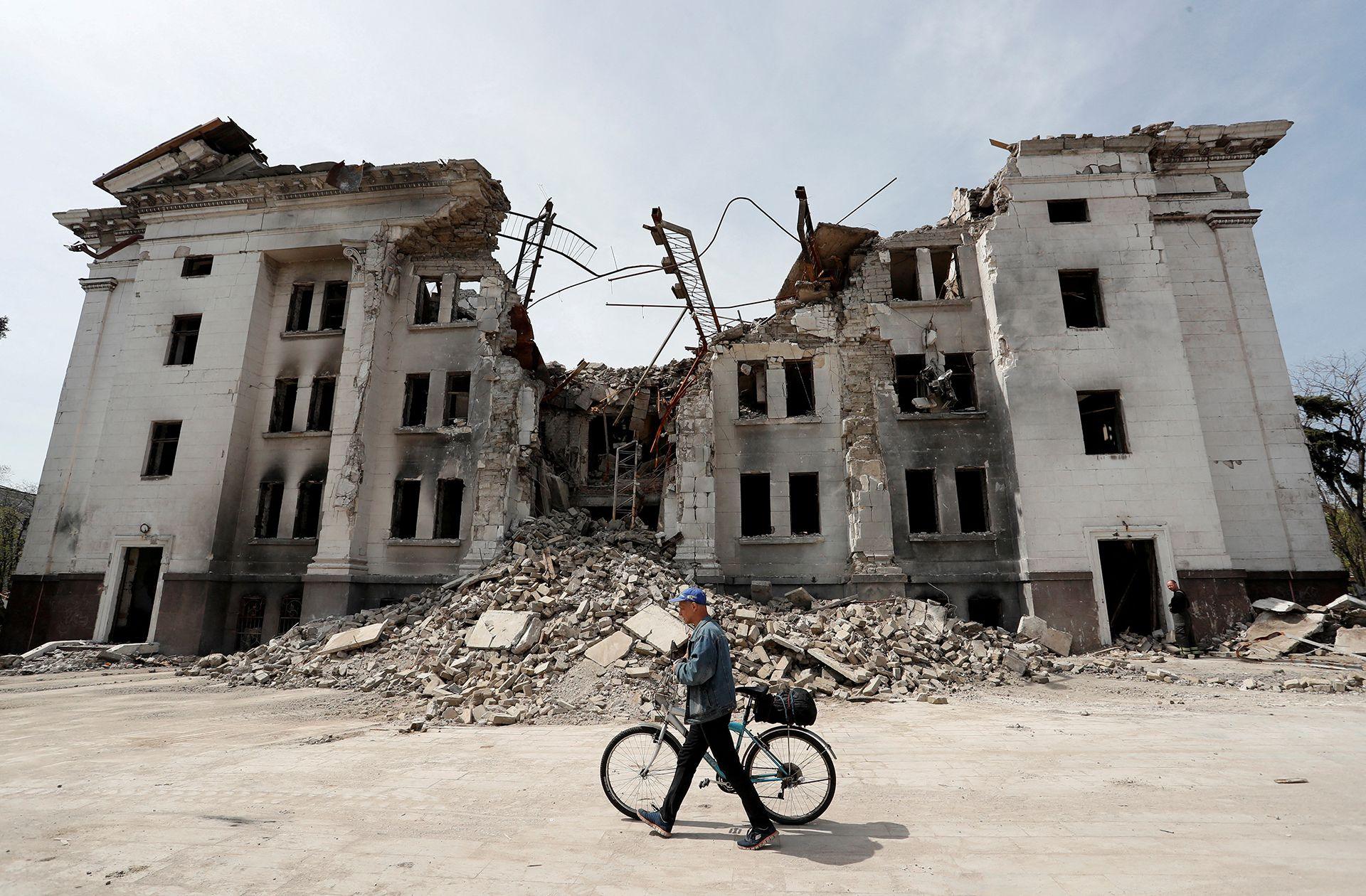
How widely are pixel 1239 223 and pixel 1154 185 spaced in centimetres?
240

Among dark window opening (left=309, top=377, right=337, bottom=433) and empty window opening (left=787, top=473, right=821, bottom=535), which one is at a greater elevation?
dark window opening (left=309, top=377, right=337, bottom=433)

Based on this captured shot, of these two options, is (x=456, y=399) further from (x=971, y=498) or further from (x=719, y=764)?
(x=719, y=764)

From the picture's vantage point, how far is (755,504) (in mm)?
16281

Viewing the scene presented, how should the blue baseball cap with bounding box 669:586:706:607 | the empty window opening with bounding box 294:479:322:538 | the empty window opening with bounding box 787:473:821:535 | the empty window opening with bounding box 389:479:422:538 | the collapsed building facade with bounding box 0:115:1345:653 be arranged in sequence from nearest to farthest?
the blue baseball cap with bounding box 669:586:706:607 → the collapsed building facade with bounding box 0:115:1345:653 → the empty window opening with bounding box 787:473:821:535 → the empty window opening with bounding box 389:479:422:538 → the empty window opening with bounding box 294:479:322:538

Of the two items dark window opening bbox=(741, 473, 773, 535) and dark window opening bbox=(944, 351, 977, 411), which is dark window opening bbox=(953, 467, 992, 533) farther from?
dark window opening bbox=(741, 473, 773, 535)

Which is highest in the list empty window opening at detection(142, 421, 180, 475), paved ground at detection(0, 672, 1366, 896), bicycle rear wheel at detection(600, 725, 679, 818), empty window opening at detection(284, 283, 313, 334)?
empty window opening at detection(284, 283, 313, 334)

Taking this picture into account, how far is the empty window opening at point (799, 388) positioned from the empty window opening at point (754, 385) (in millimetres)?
613

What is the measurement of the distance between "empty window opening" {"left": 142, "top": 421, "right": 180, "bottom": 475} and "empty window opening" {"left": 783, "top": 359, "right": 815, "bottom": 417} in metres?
16.8

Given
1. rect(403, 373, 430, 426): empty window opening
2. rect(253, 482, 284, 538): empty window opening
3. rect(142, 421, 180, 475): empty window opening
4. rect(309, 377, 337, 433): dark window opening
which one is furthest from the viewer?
rect(309, 377, 337, 433): dark window opening

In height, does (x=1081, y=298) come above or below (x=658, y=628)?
above

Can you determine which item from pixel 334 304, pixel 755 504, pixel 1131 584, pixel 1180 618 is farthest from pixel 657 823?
pixel 334 304

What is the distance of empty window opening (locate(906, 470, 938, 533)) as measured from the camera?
15.4 meters

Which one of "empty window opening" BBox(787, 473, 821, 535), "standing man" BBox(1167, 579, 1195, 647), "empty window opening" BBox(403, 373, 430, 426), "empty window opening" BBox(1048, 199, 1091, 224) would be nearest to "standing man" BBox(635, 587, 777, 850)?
"empty window opening" BBox(787, 473, 821, 535)

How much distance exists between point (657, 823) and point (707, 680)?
1.05 meters
